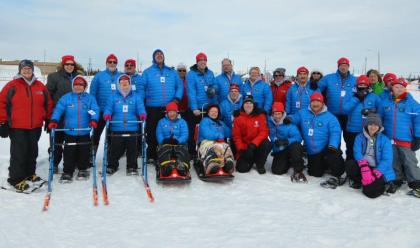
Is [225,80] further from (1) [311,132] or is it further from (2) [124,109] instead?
(2) [124,109]

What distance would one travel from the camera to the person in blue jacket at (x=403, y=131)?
5.67 m

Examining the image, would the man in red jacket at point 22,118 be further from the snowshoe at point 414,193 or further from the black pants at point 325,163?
the snowshoe at point 414,193

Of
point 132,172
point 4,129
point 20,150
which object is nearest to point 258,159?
point 132,172

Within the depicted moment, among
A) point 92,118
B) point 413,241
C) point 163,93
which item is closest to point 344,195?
point 413,241

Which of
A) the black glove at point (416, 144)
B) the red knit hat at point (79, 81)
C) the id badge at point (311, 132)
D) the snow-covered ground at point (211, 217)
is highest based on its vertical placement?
the red knit hat at point (79, 81)

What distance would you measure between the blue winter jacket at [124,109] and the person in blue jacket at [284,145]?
2453mm

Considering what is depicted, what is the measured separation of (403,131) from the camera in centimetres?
575

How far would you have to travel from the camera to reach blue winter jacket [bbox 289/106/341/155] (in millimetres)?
6152

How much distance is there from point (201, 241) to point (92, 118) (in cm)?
307

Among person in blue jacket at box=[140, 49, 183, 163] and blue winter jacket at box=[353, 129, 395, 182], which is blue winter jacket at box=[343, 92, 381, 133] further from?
person in blue jacket at box=[140, 49, 183, 163]

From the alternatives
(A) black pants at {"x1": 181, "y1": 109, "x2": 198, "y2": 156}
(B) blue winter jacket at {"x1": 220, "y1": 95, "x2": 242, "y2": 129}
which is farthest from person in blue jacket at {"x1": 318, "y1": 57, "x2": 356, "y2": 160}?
(A) black pants at {"x1": 181, "y1": 109, "x2": 198, "y2": 156}

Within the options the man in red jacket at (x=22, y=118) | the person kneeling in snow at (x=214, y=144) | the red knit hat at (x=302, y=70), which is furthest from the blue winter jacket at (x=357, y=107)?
the man in red jacket at (x=22, y=118)

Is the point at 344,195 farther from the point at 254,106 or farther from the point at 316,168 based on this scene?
the point at 254,106

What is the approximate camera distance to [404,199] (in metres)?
5.30
